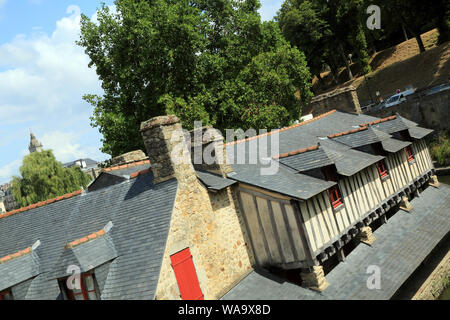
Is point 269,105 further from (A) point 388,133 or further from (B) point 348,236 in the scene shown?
(B) point 348,236

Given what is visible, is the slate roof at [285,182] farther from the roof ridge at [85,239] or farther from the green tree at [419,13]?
the green tree at [419,13]

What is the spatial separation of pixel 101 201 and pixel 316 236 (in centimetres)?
554

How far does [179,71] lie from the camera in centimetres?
1984

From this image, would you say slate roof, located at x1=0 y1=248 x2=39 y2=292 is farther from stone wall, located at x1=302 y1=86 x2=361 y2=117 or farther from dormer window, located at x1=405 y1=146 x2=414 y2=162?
stone wall, located at x1=302 y1=86 x2=361 y2=117

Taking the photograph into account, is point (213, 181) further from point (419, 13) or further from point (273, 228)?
point (419, 13)

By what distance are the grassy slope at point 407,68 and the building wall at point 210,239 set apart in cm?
2543

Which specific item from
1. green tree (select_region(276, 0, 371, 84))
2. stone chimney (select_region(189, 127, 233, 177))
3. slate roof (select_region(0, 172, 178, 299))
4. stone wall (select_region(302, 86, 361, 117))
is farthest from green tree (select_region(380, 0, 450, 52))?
slate roof (select_region(0, 172, 178, 299))

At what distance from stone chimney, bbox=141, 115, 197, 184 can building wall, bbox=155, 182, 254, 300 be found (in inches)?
16.0

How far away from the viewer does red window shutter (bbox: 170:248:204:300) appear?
7.49 meters

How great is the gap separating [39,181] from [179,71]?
772 inches

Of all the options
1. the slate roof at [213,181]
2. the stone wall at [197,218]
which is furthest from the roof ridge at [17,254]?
the slate roof at [213,181]

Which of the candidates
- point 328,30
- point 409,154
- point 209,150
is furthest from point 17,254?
point 328,30

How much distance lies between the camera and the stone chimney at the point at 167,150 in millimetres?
8539

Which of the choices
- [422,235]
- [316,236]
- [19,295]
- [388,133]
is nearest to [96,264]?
[19,295]
